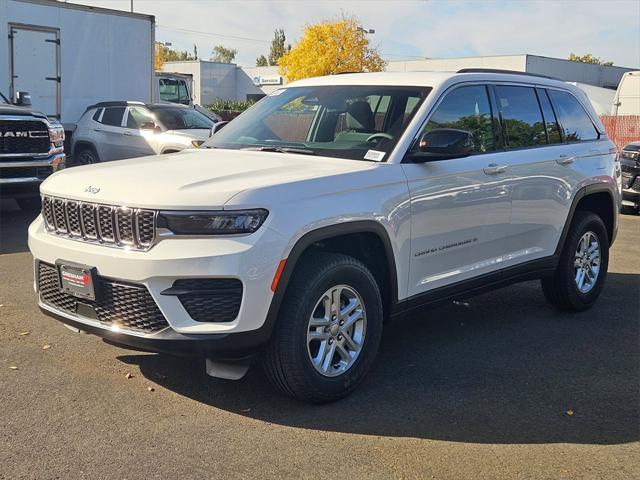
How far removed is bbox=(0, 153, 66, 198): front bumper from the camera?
9.45 meters

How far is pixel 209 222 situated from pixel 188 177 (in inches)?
18.6

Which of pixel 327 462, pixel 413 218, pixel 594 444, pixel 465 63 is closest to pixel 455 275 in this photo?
pixel 413 218

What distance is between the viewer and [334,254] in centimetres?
416

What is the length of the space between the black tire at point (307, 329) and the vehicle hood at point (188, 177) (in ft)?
1.68

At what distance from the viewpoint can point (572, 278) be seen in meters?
6.21

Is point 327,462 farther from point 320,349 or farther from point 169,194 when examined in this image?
point 169,194

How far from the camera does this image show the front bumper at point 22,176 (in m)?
9.45

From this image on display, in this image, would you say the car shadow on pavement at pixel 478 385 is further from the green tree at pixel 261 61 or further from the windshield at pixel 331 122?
the green tree at pixel 261 61

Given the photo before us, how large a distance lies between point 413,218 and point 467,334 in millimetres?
1492

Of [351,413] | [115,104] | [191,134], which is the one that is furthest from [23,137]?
[351,413]

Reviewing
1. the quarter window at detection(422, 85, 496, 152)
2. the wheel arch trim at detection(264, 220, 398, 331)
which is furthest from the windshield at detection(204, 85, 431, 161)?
the wheel arch trim at detection(264, 220, 398, 331)

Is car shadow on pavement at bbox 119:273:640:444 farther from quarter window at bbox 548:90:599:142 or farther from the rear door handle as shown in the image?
quarter window at bbox 548:90:599:142

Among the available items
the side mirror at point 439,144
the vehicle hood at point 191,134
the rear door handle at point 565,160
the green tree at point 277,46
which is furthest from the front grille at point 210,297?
the green tree at point 277,46

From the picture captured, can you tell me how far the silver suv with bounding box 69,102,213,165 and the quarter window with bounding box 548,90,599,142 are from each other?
817cm
